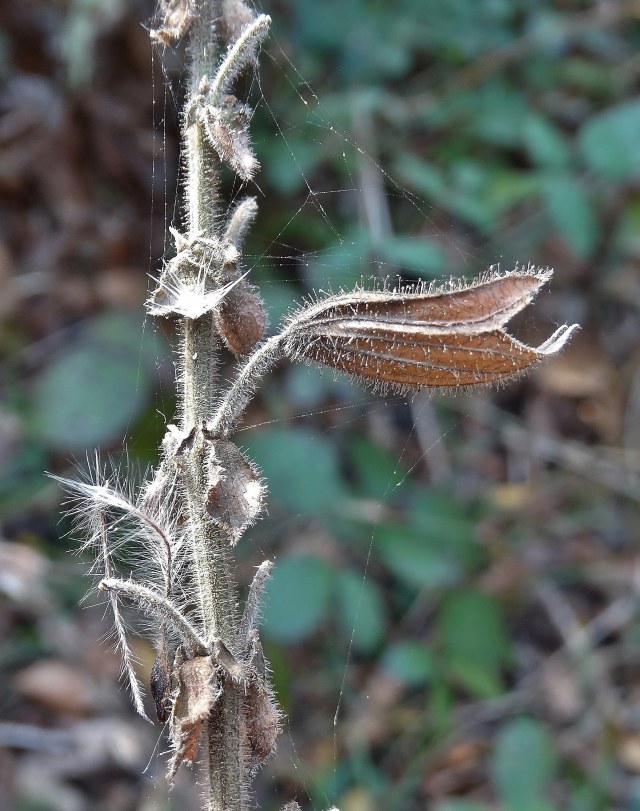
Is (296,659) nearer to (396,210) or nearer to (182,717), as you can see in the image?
(396,210)

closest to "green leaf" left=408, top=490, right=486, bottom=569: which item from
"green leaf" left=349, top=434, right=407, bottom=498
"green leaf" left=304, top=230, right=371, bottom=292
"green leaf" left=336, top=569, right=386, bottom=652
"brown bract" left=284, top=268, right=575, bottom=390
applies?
"green leaf" left=349, top=434, right=407, bottom=498

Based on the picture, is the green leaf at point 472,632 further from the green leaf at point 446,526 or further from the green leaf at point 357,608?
the green leaf at point 357,608

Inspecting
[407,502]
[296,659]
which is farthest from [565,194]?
[296,659]

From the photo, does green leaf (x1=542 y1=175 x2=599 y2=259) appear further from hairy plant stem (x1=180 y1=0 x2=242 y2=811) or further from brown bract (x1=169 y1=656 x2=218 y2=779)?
brown bract (x1=169 y1=656 x2=218 y2=779)

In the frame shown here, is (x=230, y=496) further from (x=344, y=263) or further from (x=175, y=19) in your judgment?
(x=344, y=263)

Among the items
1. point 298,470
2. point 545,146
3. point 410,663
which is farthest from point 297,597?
point 545,146
